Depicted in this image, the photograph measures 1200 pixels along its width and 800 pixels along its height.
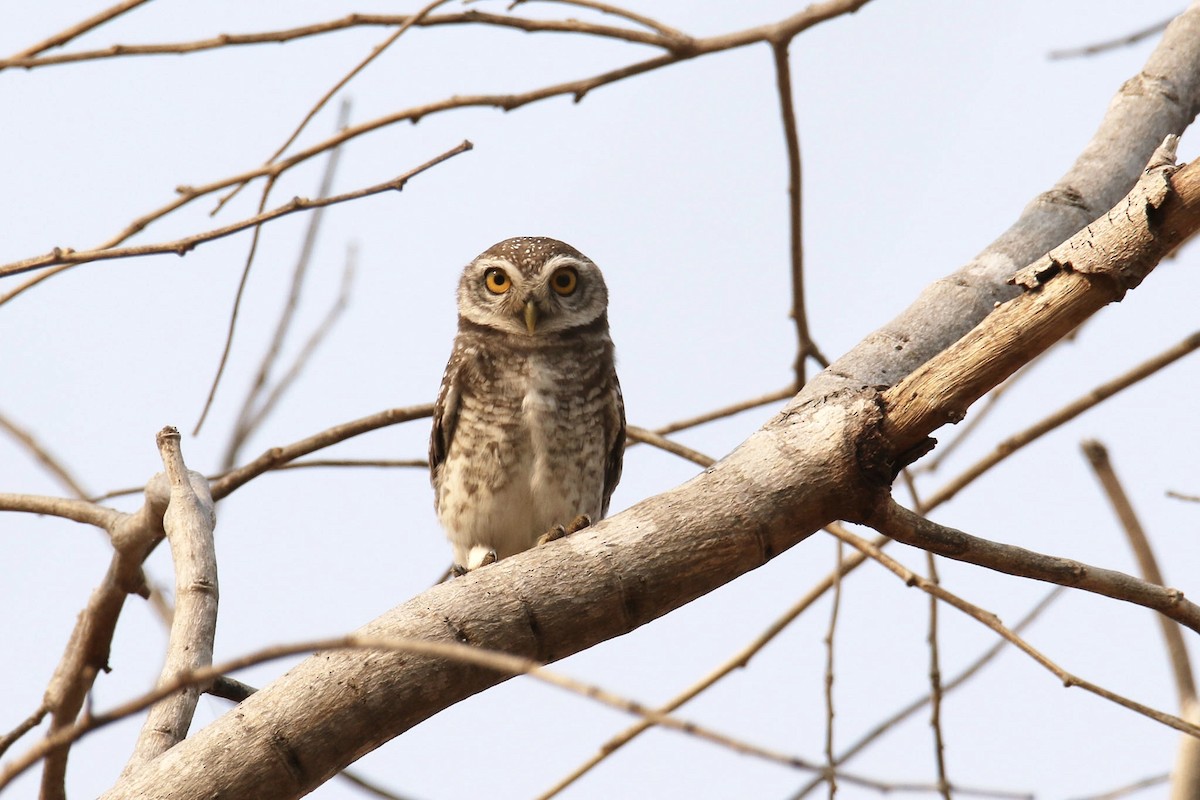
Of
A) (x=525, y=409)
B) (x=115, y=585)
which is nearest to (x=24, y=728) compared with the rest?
(x=115, y=585)

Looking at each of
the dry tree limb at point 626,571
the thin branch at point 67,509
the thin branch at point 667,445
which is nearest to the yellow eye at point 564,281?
the thin branch at point 667,445

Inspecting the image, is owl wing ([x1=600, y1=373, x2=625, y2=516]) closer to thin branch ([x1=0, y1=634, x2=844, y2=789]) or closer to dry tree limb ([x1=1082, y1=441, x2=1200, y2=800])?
dry tree limb ([x1=1082, y1=441, x2=1200, y2=800])

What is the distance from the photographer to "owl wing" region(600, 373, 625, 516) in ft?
15.8

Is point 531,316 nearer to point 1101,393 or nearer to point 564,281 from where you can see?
point 564,281

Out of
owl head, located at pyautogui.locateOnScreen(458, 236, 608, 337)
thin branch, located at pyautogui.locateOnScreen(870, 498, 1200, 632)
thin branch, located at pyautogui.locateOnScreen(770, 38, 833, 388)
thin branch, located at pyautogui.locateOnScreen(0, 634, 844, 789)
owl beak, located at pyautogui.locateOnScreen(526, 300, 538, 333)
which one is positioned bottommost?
thin branch, located at pyautogui.locateOnScreen(0, 634, 844, 789)

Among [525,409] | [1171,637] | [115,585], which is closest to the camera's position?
[1171,637]

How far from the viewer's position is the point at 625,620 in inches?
89.1

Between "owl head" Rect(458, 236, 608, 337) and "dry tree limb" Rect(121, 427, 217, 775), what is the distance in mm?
1922

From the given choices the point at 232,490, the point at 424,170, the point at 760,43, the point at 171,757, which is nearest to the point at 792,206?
the point at 760,43

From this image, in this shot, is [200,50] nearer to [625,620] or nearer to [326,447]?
[326,447]

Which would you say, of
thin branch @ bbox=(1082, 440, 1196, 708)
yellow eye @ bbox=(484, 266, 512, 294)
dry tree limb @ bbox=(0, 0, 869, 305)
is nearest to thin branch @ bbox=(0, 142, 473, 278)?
dry tree limb @ bbox=(0, 0, 869, 305)

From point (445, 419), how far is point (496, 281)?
2.26ft

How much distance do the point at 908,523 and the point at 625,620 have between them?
560 millimetres

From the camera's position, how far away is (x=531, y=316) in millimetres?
4875
